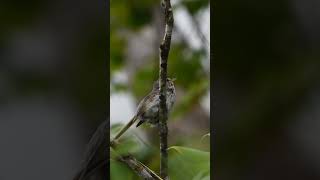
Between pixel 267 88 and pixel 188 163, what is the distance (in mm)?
297

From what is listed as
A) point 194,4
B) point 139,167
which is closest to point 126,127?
point 139,167

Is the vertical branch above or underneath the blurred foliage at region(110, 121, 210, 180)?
above

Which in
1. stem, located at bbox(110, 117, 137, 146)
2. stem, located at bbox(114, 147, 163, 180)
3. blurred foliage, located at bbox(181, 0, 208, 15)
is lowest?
stem, located at bbox(114, 147, 163, 180)

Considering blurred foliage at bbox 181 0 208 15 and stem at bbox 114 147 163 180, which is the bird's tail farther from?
blurred foliage at bbox 181 0 208 15

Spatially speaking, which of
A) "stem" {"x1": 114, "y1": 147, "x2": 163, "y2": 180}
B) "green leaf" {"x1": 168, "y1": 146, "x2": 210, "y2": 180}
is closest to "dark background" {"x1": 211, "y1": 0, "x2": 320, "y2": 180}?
"green leaf" {"x1": 168, "y1": 146, "x2": 210, "y2": 180}

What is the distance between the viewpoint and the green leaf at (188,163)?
1.38 meters

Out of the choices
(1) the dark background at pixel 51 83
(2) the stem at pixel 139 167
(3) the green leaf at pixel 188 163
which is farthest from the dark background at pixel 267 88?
(1) the dark background at pixel 51 83

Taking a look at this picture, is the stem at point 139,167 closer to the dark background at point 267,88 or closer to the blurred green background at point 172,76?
the blurred green background at point 172,76

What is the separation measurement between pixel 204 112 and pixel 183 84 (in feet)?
0.33

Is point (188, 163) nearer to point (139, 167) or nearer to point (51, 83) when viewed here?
point (139, 167)

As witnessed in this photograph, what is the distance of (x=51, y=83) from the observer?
1.38 m

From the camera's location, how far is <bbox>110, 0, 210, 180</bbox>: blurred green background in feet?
4.57

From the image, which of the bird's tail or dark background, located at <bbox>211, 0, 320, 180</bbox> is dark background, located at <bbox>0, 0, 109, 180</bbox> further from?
dark background, located at <bbox>211, 0, 320, 180</bbox>

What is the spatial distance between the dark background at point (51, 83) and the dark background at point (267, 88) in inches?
12.8
